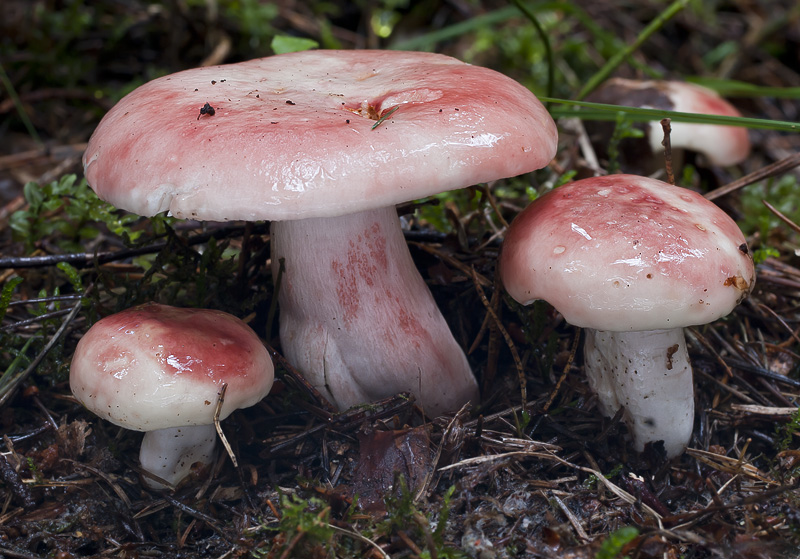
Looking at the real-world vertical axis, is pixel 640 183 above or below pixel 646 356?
above

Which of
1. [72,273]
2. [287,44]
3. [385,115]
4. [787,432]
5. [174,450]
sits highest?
[385,115]

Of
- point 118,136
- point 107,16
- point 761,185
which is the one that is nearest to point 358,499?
point 118,136

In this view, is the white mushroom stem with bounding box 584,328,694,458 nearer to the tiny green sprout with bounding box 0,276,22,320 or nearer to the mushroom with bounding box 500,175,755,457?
the mushroom with bounding box 500,175,755,457

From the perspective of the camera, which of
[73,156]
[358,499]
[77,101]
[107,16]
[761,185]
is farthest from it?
[107,16]

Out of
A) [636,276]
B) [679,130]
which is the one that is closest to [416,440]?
[636,276]

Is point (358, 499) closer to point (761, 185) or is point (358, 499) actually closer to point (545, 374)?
point (545, 374)

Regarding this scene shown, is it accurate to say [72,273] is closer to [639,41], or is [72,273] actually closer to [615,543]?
[615,543]

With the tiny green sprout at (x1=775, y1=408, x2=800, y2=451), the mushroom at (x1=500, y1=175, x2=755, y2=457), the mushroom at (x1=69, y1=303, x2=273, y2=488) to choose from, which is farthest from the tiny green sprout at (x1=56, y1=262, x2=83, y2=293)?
the tiny green sprout at (x1=775, y1=408, x2=800, y2=451)

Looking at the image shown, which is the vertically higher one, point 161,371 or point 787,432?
point 161,371
